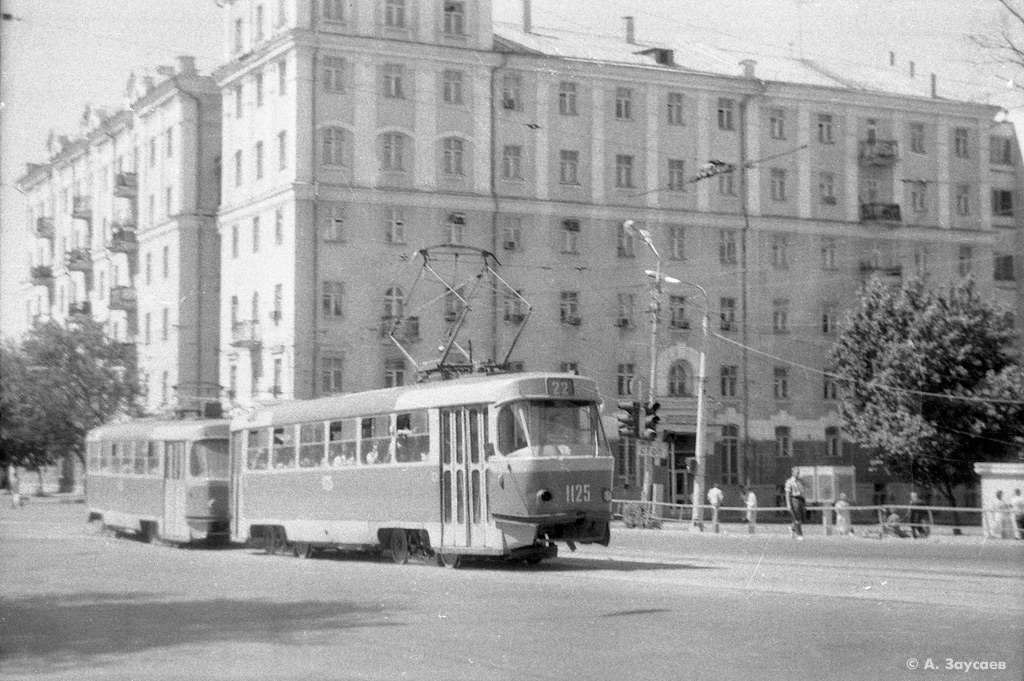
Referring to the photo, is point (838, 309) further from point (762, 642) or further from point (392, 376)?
point (762, 642)

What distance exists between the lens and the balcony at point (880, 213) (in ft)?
111

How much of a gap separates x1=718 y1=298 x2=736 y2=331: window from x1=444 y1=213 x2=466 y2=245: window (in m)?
8.16

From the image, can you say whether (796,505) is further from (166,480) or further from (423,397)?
(166,480)

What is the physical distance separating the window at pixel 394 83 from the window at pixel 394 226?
2.13m

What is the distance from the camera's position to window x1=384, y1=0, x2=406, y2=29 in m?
26.6

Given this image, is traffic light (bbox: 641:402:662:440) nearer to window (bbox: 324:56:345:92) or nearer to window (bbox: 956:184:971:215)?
window (bbox: 324:56:345:92)

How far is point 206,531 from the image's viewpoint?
99.4 ft

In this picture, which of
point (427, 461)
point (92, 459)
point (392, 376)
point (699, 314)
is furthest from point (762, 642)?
point (92, 459)

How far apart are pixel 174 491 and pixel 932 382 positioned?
21.8 metres

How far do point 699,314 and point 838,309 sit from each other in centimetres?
626

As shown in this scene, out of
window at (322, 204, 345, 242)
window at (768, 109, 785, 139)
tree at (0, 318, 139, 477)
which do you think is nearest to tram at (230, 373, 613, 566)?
window at (322, 204, 345, 242)

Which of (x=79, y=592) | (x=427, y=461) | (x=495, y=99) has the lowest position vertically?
(x=79, y=592)

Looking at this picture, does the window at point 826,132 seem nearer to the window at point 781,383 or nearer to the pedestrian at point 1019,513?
the window at point 781,383

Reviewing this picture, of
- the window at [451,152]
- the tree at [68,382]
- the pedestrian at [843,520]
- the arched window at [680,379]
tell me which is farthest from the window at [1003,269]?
the tree at [68,382]
